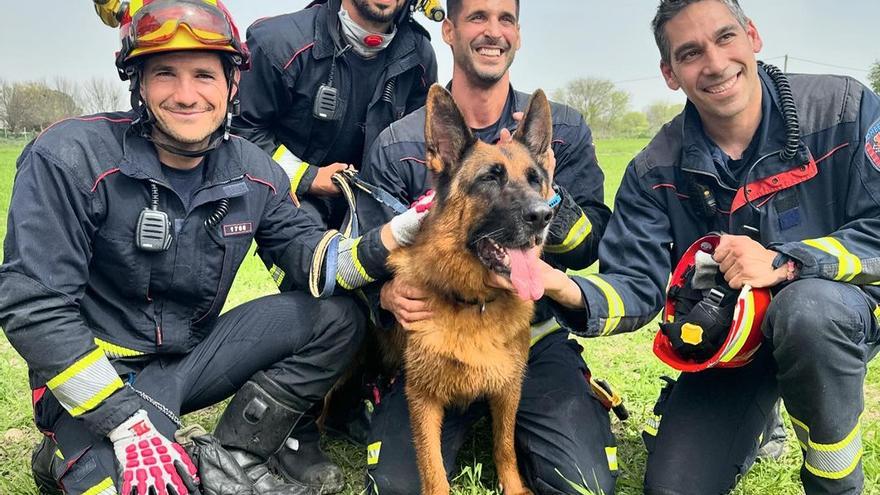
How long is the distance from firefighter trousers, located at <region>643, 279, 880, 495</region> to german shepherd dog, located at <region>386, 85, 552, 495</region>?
84cm

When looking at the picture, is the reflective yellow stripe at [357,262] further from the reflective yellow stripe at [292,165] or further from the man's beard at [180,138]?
the reflective yellow stripe at [292,165]

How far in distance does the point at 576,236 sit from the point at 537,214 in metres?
0.84

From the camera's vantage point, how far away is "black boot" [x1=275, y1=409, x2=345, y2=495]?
134 inches

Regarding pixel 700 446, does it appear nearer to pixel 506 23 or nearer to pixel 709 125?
pixel 709 125

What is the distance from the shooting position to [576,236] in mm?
3584

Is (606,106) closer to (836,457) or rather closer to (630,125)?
(630,125)

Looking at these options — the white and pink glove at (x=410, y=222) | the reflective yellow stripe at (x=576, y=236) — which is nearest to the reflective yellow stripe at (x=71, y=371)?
the white and pink glove at (x=410, y=222)

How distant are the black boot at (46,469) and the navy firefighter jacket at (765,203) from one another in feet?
8.49

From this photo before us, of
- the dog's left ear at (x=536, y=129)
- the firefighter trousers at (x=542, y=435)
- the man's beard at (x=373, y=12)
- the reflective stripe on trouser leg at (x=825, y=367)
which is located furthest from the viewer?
the man's beard at (x=373, y=12)

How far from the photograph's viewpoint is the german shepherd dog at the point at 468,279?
121 inches

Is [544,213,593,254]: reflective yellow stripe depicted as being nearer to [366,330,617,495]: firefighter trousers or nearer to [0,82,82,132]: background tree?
[366,330,617,495]: firefighter trousers

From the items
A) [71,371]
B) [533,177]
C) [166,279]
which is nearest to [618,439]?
[533,177]

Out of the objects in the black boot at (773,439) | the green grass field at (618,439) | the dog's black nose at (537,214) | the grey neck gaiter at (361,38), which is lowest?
the green grass field at (618,439)

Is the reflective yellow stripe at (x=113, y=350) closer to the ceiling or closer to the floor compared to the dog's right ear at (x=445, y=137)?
closer to the floor
